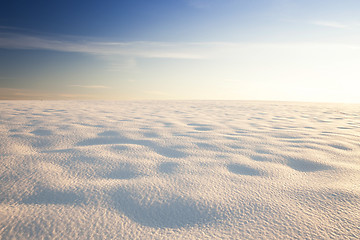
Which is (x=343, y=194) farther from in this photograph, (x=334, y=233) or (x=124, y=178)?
(x=124, y=178)

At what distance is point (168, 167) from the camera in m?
1.35

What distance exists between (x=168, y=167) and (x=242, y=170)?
20.6 inches

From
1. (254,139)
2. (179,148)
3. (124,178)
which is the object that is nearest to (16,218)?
(124,178)

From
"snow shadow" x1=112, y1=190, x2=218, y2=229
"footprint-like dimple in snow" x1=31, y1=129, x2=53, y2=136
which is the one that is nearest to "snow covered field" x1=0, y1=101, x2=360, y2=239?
"snow shadow" x1=112, y1=190, x2=218, y2=229

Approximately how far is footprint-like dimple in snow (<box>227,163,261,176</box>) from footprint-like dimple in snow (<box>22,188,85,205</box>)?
95 centimetres

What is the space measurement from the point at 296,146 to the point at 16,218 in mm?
2195

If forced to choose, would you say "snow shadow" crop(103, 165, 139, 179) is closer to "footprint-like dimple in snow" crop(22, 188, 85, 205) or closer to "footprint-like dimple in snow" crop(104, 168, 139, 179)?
"footprint-like dimple in snow" crop(104, 168, 139, 179)

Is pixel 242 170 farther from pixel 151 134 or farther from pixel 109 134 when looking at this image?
pixel 109 134

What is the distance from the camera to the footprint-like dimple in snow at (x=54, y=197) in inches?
35.5

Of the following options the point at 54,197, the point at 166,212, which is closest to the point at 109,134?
the point at 54,197

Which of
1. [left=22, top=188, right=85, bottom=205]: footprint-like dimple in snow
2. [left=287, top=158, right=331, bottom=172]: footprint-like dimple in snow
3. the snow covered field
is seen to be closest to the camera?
the snow covered field

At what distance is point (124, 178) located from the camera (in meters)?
1.17

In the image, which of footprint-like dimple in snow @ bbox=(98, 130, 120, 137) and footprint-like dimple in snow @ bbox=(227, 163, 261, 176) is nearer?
footprint-like dimple in snow @ bbox=(227, 163, 261, 176)

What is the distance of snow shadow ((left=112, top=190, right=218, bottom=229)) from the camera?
808 millimetres
